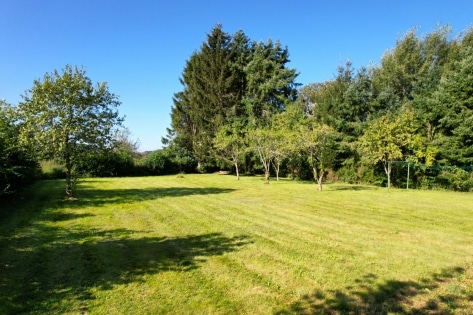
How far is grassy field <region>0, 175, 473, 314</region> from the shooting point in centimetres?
392

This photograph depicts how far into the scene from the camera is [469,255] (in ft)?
19.1

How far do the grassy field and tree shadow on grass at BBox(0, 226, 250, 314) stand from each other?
18 millimetres

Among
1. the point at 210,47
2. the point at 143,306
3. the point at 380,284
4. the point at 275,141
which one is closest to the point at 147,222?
the point at 143,306

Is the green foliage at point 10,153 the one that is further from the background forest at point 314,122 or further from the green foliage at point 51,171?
the green foliage at point 51,171

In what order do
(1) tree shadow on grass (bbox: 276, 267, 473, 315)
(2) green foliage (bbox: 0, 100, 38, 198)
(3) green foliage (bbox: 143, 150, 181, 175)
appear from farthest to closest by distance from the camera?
(3) green foliage (bbox: 143, 150, 181, 175)
(2) green foliage (bbox: 0, 100, 38, 198)
(1) tree shadow on grass (bbox: 276, 267, 473, 315)

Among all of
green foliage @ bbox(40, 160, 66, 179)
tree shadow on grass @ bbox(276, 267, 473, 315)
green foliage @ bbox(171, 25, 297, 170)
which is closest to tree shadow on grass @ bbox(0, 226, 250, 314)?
tree shadow on grass @ bbox(276, 267, 473, 315)

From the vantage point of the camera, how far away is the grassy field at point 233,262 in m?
3.92

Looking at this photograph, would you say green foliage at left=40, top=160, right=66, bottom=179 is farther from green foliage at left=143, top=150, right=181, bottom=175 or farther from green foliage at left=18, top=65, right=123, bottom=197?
green foliage at left=18, top=65, right=123, bottom=197

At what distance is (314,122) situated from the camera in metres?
19.3

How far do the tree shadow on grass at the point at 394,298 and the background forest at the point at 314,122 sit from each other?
9417 mm

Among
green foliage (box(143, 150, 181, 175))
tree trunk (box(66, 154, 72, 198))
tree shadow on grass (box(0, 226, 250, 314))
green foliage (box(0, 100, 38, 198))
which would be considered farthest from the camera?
green foliage (box(143, 150, 181, 175))

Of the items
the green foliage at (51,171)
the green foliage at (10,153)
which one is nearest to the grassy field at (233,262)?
the green foliage at (10,153)

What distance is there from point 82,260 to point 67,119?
7.86 metres

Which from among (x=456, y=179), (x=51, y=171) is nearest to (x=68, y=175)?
(x=51, y=171)
